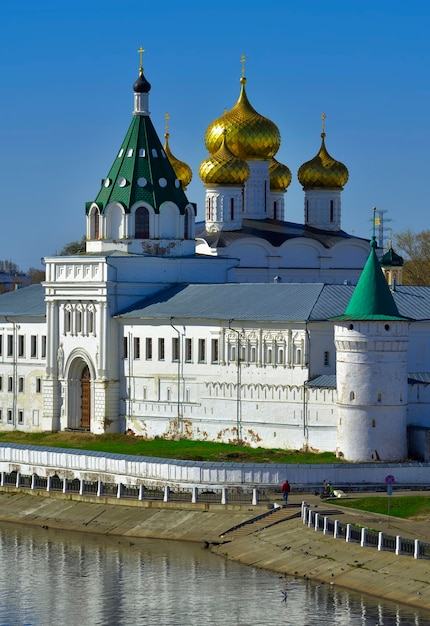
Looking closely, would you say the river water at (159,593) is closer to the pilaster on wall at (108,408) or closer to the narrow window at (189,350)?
the narrow window at (189,350)

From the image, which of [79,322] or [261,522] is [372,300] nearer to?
[261,522]

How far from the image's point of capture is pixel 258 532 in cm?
4228

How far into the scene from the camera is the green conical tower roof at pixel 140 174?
192 feet

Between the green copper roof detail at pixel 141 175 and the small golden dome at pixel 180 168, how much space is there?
9.60 meters

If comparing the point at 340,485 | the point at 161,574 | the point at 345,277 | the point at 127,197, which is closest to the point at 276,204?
the point at 345,277

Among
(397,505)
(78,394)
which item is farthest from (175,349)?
(397,505)

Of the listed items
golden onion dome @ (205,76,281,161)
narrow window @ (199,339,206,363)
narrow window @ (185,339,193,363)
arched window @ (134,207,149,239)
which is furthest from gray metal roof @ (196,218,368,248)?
narrow window @ (199,339,206,363)

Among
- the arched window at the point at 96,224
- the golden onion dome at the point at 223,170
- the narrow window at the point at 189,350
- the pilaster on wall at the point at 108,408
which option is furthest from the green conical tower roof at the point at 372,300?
the golden onion dome at the point at 223,170

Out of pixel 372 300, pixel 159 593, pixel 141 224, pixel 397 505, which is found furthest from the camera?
pixel 141 224

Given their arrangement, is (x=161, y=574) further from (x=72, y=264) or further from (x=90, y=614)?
(x=72, y=264)

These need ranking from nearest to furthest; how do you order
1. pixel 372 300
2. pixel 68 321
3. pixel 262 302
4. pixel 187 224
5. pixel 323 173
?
pixel 372 300 < pixel 262 302 < pixel 68 321 < pixel 187 224 < pixel 323 173

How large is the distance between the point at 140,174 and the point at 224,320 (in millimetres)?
7279

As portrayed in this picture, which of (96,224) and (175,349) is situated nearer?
(175,349)

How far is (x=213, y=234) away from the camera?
63.4 m
